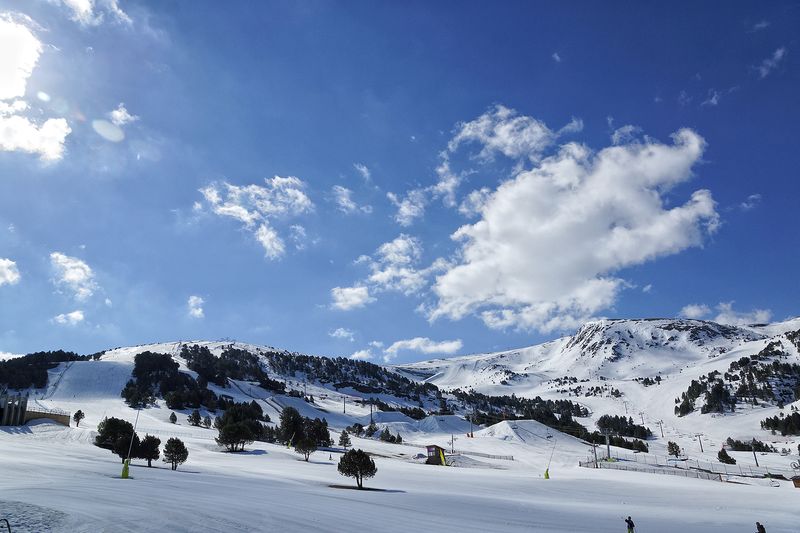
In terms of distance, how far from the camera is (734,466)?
99750 millimetres

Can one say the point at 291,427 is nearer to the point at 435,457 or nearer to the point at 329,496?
the point at 435,457

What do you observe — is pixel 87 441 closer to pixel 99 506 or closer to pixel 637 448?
pixel 99 506

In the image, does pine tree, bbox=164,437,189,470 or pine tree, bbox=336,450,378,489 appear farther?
pine tree, bbox=164,437,189,470

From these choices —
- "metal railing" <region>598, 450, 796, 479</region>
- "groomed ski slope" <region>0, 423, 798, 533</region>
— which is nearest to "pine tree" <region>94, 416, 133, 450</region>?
"groomed ski slope" <region>0, 423, 798, 533</region>

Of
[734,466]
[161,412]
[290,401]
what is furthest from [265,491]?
[290,401]

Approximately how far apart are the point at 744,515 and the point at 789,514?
4.33 m

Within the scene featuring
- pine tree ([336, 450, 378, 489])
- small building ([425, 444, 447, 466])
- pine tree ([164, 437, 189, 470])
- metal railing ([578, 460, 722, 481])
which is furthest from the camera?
small building ([425, 444, 447, 466])

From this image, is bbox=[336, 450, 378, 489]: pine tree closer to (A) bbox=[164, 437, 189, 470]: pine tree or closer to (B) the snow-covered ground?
(B) the snow-covered ground

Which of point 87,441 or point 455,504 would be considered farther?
point 87,441

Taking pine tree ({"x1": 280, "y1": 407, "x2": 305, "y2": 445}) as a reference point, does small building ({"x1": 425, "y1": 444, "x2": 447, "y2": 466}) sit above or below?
below

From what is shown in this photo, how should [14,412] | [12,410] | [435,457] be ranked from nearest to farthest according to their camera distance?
[12,410] < [14,412] < [435,457]

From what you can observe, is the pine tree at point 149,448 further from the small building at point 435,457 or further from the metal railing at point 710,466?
the metal railing at point 710,466

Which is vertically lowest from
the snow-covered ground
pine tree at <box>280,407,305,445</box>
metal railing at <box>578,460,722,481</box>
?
metal railing at <box>578,460,722,481</box>

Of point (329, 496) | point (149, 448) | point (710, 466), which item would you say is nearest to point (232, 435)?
point (149, 448)
